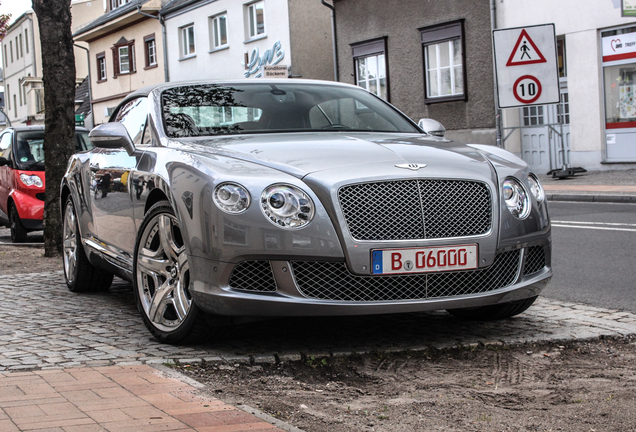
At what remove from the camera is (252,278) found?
4293 mm

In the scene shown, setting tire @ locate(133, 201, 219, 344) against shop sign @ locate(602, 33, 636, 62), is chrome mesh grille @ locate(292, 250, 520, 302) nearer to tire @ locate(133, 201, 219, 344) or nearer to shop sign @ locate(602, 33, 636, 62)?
tire @ locate(133, 201, 219, 344)

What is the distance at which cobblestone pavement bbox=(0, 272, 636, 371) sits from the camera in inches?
176

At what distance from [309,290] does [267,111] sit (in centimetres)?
176

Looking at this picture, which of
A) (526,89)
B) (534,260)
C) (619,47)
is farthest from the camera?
(619,47)

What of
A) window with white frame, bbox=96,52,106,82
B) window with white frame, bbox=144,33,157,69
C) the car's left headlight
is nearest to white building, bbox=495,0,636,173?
the car's left headlight

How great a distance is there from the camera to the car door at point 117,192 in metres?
5.59

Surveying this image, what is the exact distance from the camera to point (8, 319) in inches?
225

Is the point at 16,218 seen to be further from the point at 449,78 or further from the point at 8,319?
Answer: the point at 449,78

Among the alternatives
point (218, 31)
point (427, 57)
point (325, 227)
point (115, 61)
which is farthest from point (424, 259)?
point (115, 61)

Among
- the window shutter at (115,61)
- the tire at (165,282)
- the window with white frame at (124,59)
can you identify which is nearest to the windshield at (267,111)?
the tire at (165,282)

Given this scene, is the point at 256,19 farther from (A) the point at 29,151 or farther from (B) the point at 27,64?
(B) the point at 27,64

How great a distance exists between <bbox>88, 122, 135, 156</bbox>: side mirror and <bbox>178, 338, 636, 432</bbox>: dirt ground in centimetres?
194

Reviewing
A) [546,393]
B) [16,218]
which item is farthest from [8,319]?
[16,218]

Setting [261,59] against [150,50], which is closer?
[261,59]
